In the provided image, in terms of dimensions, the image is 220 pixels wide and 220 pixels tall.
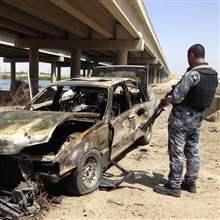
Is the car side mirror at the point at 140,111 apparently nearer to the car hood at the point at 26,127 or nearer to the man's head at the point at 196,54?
the car hood at the point at 26,127

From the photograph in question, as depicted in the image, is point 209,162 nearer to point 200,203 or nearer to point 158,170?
point 158,170

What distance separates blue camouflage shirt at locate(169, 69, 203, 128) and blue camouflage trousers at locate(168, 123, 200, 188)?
3.0 inches

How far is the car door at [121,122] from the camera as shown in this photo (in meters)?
6.60

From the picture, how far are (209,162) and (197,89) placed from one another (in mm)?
2776

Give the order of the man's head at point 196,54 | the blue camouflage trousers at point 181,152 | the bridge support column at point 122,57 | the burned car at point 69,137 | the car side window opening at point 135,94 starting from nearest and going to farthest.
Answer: the burned car at point 69,137 < the man's head at point 196,54 < the blue camouflage trousers at point 181,152 < the car side window opening at point 135,94 < the bridge support column at point 122,57

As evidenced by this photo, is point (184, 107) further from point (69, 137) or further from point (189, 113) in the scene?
point (69, 137)

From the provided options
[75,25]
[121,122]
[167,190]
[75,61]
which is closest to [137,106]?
[121,122]

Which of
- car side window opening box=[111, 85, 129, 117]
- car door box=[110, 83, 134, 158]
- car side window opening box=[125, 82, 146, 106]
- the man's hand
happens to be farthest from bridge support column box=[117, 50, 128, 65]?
the man's hand

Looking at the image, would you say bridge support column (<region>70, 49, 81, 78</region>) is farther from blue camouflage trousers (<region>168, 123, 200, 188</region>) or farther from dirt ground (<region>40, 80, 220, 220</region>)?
blue camouflage trousers (<region>168, 123, 200, 188</region>)

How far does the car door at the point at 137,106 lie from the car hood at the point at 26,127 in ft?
5.92

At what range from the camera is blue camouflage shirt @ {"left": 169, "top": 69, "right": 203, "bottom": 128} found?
5434 mm

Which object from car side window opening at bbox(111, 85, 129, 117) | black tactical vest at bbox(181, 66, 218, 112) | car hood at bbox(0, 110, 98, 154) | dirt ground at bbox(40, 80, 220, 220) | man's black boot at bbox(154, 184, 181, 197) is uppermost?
black tactical vest at bbox(181, 66, 218, 112)

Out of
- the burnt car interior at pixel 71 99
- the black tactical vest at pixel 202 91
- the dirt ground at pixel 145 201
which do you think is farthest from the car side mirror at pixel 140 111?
the black tactical vest at pixel 202 91

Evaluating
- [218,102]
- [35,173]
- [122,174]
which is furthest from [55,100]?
[218,102]
